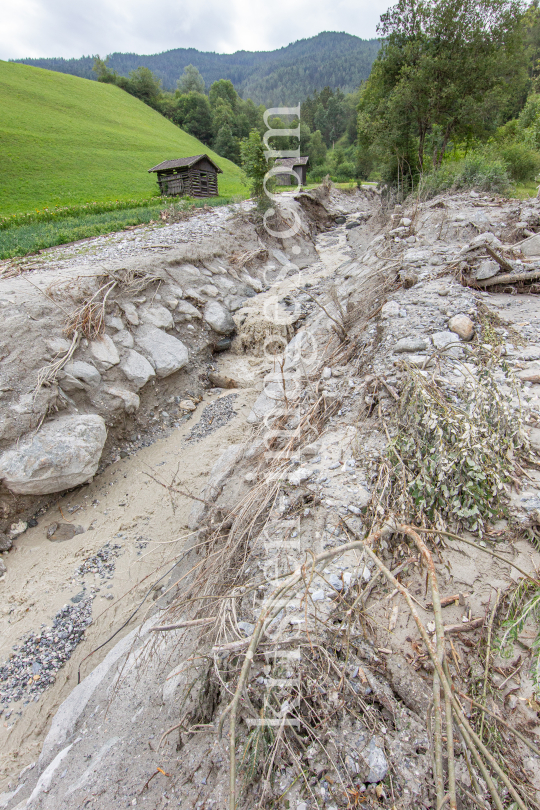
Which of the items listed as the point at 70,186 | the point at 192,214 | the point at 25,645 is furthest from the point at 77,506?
the point at 70,186

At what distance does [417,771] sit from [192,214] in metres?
15.3

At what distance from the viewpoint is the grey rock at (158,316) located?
6969 millimetres

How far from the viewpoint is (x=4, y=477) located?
4.38 m

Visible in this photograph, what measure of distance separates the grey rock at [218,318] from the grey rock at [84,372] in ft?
10.2

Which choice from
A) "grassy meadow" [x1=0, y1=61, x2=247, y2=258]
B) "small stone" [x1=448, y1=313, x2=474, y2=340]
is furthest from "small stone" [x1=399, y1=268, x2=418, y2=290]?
"grassy meadow" [x1=0, y1=61, x2=247, y2=258]

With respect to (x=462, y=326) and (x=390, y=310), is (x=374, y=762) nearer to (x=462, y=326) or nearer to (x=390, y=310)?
(x=462, y=326)

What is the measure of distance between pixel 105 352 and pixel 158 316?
1.55 meters

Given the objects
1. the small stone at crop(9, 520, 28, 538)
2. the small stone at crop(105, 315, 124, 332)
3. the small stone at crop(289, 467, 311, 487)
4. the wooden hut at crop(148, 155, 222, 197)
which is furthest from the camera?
the wooden hut at crop(148, 155, 222, 197)

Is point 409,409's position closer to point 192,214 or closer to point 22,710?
point 22,710

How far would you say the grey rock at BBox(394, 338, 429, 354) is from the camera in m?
3.88

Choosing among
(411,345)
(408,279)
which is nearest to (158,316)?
(408,279)

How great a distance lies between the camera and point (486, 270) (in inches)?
199

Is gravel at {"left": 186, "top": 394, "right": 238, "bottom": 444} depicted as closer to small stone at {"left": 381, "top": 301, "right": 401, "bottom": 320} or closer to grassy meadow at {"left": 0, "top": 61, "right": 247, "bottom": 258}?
small stone at {"left": 381, "top": 301, "right": 401, "bottom": 320}

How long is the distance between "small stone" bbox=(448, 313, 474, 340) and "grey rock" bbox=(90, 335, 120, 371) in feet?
16.6
